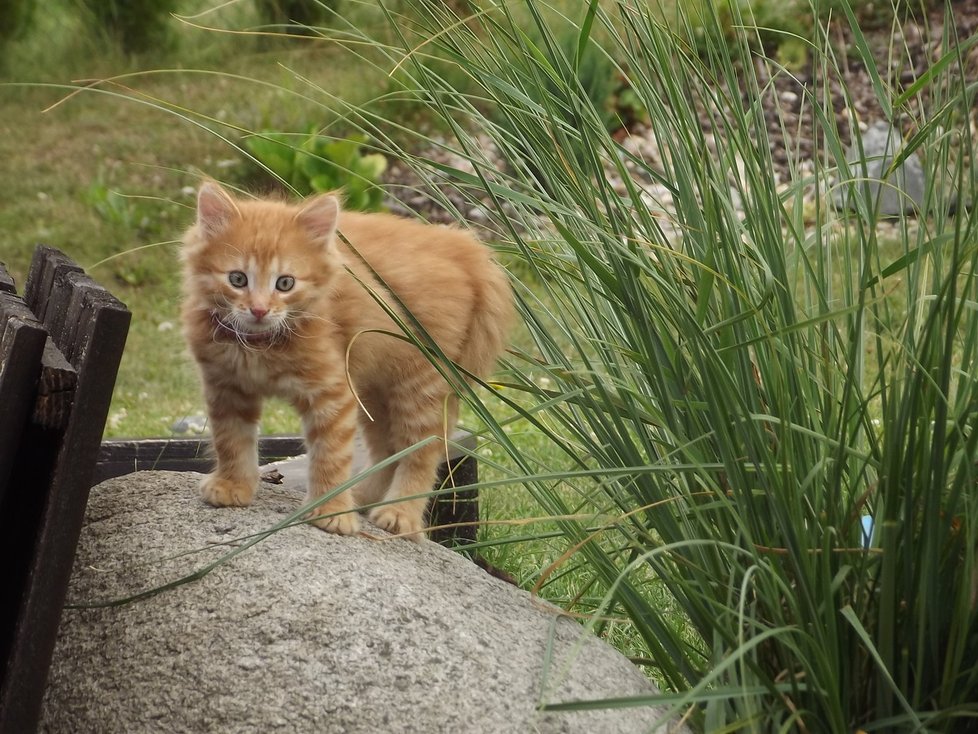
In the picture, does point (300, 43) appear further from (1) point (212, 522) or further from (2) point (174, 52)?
(1) point (212, 522)

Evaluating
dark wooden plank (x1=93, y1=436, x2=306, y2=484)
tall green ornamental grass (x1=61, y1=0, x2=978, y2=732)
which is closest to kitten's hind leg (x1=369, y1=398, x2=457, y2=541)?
tall green ornamental grass (x1=61, y1=0, x2=978, y2=732)

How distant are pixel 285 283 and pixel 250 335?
116 millimetres

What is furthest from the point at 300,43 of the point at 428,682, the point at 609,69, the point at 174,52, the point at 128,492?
the point at 428,682

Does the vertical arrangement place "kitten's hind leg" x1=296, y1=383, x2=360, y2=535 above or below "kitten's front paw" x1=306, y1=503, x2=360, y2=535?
above

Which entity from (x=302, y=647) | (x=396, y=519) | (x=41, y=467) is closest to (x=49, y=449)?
(x=41, y=467)

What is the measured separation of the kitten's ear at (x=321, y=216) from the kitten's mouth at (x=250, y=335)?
8.1 inches

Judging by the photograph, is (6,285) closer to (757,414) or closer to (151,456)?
(151,456)

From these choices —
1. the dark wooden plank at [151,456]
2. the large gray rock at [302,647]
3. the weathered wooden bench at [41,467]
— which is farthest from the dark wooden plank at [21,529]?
the dark wooden plank at [151,456]

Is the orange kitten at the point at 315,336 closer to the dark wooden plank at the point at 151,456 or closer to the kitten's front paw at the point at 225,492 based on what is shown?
the kitten's front paw at the point at 225,492

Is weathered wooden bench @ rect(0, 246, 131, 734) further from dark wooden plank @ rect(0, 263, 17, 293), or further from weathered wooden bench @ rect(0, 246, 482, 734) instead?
dark wooden plank @ rect(0, 263, 17, 293)

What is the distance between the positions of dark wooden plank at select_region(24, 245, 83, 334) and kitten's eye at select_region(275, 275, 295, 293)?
0.35m

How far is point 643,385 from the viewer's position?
2.02 metres

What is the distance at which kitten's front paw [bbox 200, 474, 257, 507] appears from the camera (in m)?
2.28

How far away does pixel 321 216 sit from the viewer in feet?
7.77
